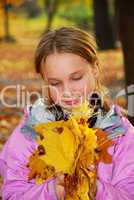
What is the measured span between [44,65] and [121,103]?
257 inches

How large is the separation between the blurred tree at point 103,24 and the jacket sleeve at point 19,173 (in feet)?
67.8

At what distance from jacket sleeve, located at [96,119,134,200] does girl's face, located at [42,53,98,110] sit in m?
0.34

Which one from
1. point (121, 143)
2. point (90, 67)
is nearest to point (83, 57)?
point (90, 67)

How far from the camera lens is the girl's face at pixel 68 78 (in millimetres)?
3084

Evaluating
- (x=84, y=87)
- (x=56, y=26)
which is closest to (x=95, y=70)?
(x=84, y=87)

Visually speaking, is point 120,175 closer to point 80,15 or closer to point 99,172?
point 99,172

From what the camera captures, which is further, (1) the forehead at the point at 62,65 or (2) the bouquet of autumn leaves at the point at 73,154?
(1) the forehead at the point at 62,65

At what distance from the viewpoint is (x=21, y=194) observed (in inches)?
125

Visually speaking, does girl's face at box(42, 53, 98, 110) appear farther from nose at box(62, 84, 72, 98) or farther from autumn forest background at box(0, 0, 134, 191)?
autumn forest background at box(0, 0, 134, 191)

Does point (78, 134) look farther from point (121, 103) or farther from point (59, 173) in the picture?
point (121, 103)

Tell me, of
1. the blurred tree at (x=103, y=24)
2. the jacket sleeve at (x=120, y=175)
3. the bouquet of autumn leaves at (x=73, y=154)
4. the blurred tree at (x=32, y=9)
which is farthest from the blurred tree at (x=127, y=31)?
the blurred tree at (x=32, y=9)

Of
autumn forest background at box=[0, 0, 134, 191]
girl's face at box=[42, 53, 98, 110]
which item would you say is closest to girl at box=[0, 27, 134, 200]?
girl's face at box=[42, 53, 98, 110]

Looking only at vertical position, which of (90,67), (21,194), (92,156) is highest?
(90,67)

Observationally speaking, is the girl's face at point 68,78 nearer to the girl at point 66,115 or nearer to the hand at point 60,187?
the girl at point 66,115
